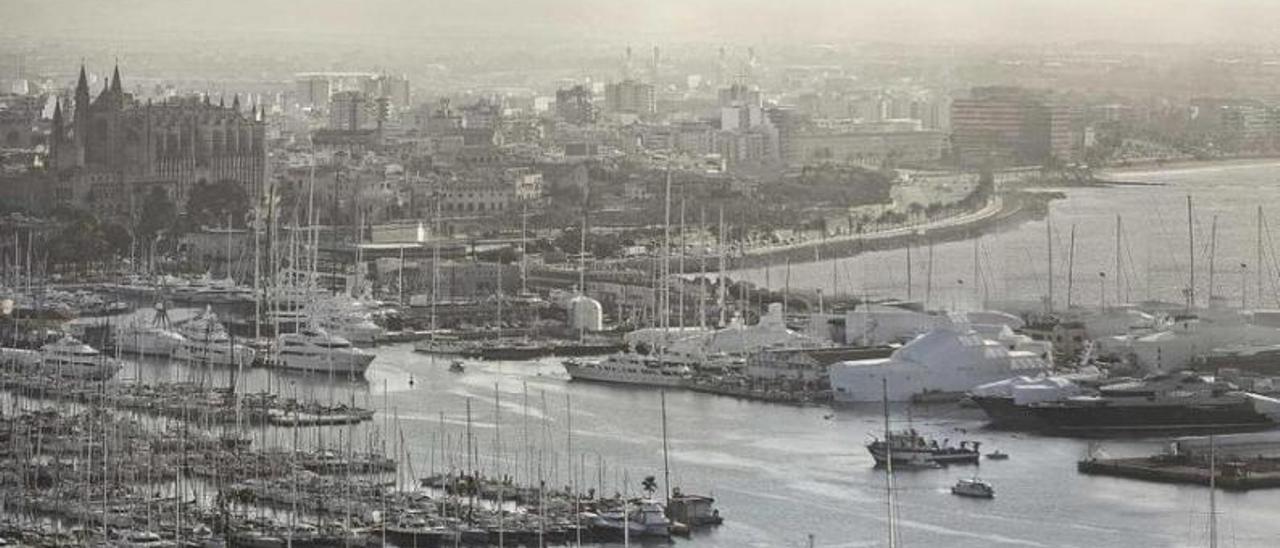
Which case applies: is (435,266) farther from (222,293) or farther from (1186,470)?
(1186,470)

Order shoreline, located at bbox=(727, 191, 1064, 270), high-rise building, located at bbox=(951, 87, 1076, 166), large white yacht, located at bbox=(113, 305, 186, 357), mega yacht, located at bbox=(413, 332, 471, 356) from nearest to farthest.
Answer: large white yacht, located at bbox=(113, 305, 186, 357)
mega yacht, located at bbox=(413, 332, 471, 356)
shoreline, located at bbox=(727, 191, 1064, 270)
high-rise building, located at bbox=(951, 87, 1076, 166)

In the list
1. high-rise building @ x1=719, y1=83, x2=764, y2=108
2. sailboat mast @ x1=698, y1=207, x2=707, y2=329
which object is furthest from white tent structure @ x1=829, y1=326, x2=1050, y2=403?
high-rise building @ x1=719, y1=83, x2=764, y2=108

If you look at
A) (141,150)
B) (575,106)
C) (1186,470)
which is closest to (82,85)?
(141,150)

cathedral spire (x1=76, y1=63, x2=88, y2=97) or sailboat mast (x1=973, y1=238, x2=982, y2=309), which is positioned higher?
cathedral spire (x1=76, y1=63, x2=88, y2=97)

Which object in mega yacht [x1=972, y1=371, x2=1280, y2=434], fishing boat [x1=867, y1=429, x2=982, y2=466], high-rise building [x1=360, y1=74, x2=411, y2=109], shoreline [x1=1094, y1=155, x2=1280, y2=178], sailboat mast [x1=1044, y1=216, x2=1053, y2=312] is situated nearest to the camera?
fishing boat [x1=867, y1=429, x2=982, y2=466]

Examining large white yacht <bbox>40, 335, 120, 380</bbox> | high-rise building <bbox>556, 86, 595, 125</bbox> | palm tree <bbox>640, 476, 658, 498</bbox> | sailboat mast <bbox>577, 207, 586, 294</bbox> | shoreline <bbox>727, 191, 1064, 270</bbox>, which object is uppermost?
high-rise building <bbox>556, 86, 595, 125</bbox>

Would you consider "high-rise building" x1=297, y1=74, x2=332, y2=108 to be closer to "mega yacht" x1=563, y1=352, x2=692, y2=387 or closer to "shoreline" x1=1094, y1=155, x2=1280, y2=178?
"shoreline" x1=1094, y1=155, x2=1280, y2=178

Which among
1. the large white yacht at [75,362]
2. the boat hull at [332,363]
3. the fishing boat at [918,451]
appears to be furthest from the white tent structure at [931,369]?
the large white yacht at [75,362]

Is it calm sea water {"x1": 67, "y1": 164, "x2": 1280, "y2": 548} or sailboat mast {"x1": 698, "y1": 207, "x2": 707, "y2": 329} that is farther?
sailboat mast {"x1": 698, "y1": 207, "x2": 707, "y2": 329}
